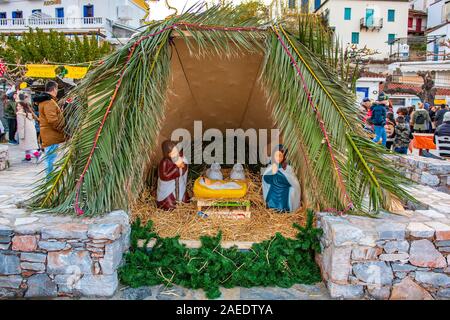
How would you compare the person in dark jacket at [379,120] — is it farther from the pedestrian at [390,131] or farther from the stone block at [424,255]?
the stone block at [424,255]

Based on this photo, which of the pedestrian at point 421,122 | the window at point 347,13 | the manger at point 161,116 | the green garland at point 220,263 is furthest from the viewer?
the window at point 347,13

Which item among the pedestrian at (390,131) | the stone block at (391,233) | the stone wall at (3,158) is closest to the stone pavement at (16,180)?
the stone wall at (3,158)

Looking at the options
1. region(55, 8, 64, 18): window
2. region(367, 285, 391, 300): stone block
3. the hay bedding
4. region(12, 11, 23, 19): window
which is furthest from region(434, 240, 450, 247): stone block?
region(12, 11, 23, 19): window

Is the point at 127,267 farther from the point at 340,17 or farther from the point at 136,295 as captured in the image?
the point at 340,17

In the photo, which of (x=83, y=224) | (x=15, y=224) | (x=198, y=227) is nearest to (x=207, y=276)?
(x=198, y=227)

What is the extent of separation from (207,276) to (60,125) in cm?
320

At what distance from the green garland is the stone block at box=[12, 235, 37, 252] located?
0.85 m

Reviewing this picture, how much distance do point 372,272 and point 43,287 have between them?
3067 mm

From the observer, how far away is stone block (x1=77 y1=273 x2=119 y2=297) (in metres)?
3.48

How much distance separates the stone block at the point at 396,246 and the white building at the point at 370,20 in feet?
122

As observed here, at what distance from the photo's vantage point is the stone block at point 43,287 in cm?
349

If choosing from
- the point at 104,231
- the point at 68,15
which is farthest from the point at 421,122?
the point at 68,15

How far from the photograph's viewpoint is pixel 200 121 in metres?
6.62

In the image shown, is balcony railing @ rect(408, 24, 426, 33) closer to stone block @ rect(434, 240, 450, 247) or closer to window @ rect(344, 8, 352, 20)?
window @ rect(344, 8, 352, 20)
